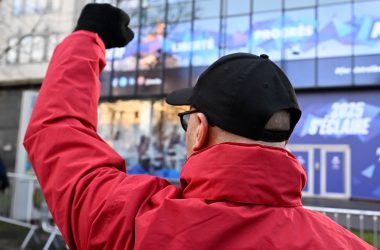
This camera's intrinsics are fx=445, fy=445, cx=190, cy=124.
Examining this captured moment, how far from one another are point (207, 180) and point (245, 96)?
8.3 inches

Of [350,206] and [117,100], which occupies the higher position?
[117,100]

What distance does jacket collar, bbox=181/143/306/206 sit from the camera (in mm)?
985

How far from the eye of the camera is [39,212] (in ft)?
26.6

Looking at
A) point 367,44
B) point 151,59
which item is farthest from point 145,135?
point 367,44

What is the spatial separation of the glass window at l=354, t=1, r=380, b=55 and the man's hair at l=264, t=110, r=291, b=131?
16.2m

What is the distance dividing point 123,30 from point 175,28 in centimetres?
1915

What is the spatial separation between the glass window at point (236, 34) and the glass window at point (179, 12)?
1945 millimetres

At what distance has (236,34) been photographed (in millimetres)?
18938

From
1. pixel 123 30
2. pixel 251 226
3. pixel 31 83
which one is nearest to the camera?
pixel 251 226

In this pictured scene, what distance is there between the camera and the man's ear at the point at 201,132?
107 cm

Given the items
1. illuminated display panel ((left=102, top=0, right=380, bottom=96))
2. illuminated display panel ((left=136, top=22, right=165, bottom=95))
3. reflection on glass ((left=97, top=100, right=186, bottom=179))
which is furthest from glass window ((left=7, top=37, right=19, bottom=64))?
illuminated display panel ((left=136, top=22, right=165, bottom=95))

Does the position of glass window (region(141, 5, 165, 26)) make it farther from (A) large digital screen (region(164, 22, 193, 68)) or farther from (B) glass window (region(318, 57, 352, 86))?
(B) glass window (region(318, 57, 352, 86))

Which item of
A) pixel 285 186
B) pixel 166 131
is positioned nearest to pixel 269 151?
pixel 285 186

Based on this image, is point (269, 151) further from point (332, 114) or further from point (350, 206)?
point (332, 114)
